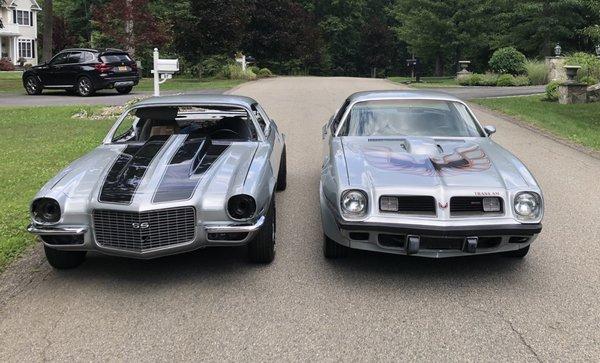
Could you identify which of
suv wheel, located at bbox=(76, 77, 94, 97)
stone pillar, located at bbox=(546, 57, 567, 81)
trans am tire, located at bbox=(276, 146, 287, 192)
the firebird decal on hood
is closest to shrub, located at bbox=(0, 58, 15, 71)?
suv wheel, located at bbox=(76, 77, 94, 97)

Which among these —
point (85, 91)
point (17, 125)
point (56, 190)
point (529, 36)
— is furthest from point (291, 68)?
point (56, 190)

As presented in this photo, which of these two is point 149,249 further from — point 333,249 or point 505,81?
point 505,81

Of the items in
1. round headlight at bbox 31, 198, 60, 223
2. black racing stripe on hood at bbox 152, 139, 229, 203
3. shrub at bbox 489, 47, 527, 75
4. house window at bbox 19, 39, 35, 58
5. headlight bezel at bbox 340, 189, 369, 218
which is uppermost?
house window at bbox 19, 39, 35, 58

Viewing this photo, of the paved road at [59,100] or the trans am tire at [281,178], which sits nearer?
the trans am tire at [281,178]

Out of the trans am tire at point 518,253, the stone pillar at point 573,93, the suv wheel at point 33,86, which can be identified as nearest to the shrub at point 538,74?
the stone pillar at point 573,93

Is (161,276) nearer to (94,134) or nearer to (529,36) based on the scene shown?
(94,134)

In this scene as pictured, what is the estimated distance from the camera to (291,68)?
46.3 metres

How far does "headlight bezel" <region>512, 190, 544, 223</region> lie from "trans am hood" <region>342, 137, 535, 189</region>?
108 mm

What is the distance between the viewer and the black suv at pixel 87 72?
2039 centimetres

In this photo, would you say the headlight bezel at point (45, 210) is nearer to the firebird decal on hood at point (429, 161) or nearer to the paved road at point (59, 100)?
the firebird decal on hood at point (429, 161)

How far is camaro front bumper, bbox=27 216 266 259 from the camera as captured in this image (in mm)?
4309

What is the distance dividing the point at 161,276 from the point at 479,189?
2.60m

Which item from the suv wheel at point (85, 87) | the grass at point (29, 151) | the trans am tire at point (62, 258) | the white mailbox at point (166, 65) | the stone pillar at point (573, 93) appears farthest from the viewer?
the suv wheel at point (85, 87)

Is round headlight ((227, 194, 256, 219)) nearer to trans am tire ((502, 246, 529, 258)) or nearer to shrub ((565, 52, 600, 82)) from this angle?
trans am tire ((502, 246, 529, 258))
